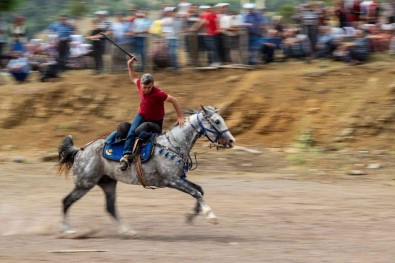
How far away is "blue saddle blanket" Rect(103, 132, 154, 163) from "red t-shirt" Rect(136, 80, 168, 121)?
0.40m

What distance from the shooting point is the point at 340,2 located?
2392cm

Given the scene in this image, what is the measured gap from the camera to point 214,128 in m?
12.7

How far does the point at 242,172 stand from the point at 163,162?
7828 millimetres

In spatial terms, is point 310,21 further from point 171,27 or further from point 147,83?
point 147,83

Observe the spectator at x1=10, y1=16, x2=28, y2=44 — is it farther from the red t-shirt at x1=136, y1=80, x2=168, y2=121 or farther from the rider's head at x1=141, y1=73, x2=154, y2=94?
the rider's head at x1=141, y1=73, x2=154, y2=94

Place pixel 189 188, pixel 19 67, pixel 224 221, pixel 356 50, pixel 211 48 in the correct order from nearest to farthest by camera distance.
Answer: pixel 189 188 → pixel 224 221 → pixel 356 50 → pixel 211 48 → pixel 19 67

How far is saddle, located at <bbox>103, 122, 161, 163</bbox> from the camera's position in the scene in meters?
12.8

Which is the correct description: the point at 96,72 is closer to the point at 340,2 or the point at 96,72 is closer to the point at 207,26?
the point at 207,26

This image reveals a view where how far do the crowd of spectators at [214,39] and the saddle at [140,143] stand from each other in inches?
409

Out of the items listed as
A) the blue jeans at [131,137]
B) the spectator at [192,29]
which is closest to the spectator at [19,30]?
the spectator at [192,29]

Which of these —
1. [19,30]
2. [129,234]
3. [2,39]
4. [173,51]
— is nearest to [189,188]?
[129,234]

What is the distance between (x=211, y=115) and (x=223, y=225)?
2252mm

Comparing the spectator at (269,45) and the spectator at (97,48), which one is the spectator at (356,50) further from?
the spectator at (97,48)

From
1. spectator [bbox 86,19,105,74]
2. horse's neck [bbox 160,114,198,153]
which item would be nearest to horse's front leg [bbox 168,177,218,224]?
horse's neck [bbox 160,114,198,153]
